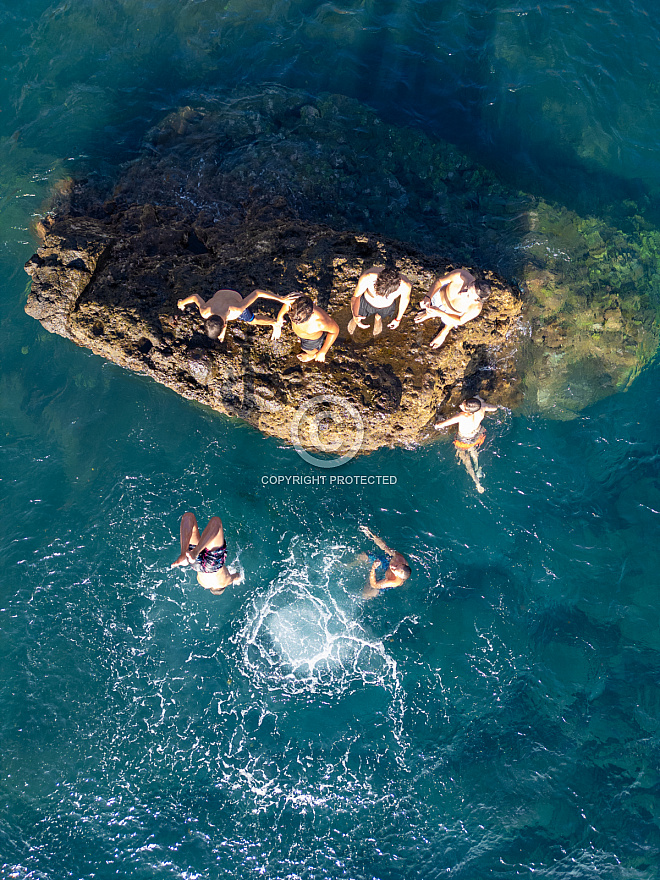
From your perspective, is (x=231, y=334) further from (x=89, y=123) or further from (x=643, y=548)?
(x=643, y=548)

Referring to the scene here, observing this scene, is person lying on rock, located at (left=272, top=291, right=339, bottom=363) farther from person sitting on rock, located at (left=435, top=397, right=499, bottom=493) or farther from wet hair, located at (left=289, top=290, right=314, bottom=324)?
person sitting on rock, located at (left=435, top=397, right=499, bottom=493)

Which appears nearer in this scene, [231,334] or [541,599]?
[231,334]

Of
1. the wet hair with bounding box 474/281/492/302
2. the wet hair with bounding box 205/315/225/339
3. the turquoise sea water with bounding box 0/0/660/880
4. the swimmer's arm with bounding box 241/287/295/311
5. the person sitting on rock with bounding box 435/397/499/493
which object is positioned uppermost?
the wet hair with bounding box 474/281/492/302

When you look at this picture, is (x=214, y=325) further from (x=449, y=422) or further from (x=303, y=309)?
(x=449, y=422)

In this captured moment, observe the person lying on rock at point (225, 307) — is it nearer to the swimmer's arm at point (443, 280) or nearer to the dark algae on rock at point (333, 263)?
the dark algae on rock at point (333, 263)

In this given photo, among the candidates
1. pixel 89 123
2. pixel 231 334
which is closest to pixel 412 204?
pixel 231 334
